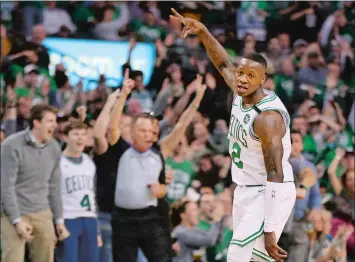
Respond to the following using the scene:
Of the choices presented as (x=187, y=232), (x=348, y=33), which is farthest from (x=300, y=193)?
(x=348, y=33)

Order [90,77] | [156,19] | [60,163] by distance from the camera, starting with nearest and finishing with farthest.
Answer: [60,163], [90,77], [156,19]

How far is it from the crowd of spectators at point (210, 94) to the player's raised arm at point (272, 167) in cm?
299

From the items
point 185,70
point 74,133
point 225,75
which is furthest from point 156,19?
point 225,75

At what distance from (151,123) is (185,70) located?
175 inches

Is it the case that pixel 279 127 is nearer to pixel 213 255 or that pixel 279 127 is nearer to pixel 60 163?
pixel 60 163

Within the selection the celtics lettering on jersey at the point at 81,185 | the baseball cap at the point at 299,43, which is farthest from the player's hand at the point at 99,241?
the baseball cap at the point at 299,43

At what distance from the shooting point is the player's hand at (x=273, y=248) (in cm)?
582

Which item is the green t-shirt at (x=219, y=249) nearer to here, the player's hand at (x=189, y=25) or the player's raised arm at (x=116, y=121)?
the player's raised arm at (x=116, y=121)

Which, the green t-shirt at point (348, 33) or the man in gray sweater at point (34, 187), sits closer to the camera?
the man in gray sweater at point (34, 187)

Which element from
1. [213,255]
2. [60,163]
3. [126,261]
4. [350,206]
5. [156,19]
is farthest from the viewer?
[156,19]

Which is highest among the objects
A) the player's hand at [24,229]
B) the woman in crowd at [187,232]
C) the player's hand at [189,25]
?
the player's hand at [189,25]

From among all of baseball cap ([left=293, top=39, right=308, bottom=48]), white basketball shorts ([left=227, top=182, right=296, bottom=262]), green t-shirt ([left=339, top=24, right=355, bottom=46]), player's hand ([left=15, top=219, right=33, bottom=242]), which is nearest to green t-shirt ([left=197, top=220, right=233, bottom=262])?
player's hand ([left=15, top=219, right=33, bottom=242])

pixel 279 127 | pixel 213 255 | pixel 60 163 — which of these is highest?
pixel 279 127

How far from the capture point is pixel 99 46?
494 inches
